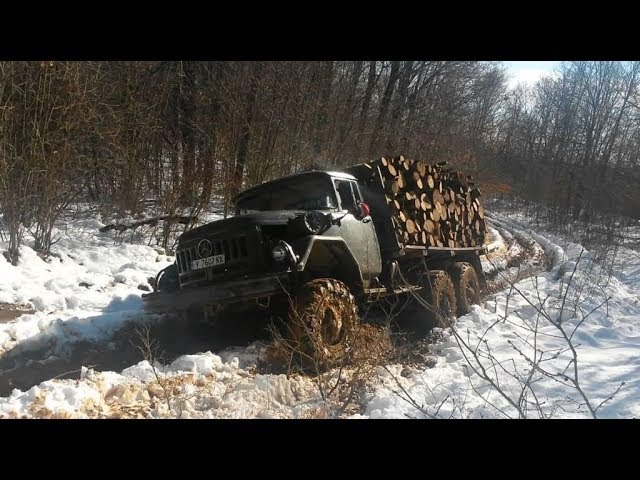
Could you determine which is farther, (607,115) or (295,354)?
(607,115)

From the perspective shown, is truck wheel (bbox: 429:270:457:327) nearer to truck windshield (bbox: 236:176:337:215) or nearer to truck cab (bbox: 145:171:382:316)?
truck cab (bbox: 145:171:382:316)

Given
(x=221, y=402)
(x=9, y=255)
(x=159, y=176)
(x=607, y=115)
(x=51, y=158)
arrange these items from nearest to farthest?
(x=221, y=402) → (x=9, y=255) → (x=51, y=158) → (x=159, y=176) → (x=607, y=115)

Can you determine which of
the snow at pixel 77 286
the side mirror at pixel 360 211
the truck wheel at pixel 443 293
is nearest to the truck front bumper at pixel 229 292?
the snow at pixel 77 286

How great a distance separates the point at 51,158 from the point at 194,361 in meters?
5.14

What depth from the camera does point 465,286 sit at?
859 centimetres

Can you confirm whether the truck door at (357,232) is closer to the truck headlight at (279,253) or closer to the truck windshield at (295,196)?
the truck windshield at (295,196)

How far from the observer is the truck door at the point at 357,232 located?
19.7ft

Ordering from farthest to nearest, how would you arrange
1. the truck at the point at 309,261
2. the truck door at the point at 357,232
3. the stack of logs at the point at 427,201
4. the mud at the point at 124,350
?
1. the stack of logs at the point at 427,201
2. the truck door at the point at 357,232
3. the truck at the point at 309,261
4. the mud at the point at 124,350

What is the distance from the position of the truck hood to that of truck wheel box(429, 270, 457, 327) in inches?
110

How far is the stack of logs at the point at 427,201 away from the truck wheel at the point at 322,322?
1.90 meters

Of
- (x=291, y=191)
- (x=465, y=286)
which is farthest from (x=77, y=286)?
(x=465, y=286)

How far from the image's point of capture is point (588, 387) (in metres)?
4.84
